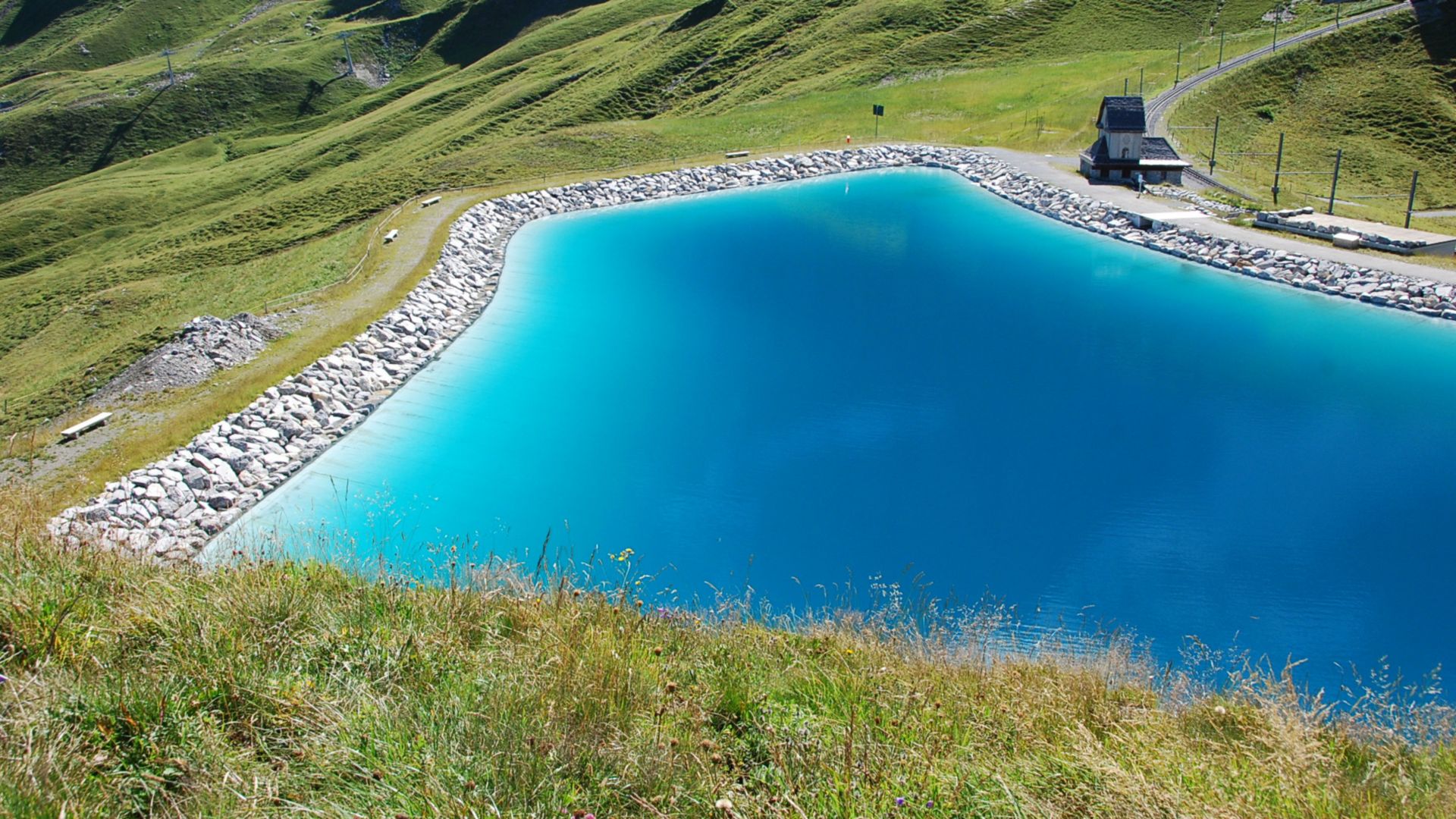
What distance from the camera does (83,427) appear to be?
2244 centimetres

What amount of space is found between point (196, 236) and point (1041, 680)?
71185 mm

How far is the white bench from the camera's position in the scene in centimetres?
2220

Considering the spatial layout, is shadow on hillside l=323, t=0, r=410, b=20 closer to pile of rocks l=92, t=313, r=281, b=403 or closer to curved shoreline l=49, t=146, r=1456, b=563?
curved shoreline l=49, t=146, r=1456, b=563

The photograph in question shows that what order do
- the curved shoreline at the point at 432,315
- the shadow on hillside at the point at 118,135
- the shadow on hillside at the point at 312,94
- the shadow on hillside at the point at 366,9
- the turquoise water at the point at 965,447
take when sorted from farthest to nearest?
the shadow on hillside at the point at 366,9 < the shadow on hillside at the point at 312,94 < the shadow on hillside at the point at 118,135 < the curved shoreline at the point at 432,315 < the turquoise water at the point at 965,447

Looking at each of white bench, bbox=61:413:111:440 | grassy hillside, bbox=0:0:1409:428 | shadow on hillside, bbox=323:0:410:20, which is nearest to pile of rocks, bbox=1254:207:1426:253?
grassy hillside, bbox=0:0:1409:428

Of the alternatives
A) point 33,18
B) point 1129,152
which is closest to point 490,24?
point 33,18

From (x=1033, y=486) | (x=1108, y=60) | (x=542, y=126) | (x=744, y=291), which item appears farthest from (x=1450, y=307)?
(x=542, y=126)

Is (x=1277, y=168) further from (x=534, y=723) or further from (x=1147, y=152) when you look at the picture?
(x=534, y=723)

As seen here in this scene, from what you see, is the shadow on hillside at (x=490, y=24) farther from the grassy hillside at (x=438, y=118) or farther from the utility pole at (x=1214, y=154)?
the utility pole at (x=1214, y=154)

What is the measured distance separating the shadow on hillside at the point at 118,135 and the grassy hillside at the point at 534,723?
135172 millimetres

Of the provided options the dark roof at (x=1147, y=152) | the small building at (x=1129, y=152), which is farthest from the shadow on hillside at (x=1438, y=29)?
the small building at (x=1129, y=152)

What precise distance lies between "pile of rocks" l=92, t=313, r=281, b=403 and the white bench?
2.26m

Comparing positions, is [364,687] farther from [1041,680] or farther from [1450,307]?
[1450,307]

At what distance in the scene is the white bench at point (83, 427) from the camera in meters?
22.2
